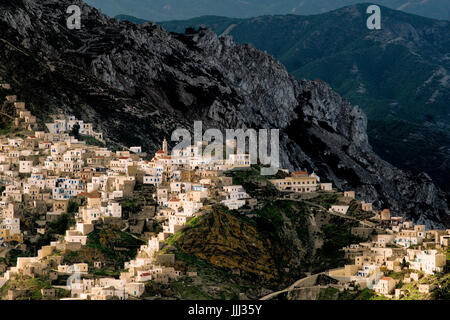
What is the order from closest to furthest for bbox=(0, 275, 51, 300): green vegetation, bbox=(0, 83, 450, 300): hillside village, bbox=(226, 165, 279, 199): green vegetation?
bbox=(0, 275, 51, 300): green vegetation → bbox=(0, 83, 450, 300): hillside village → bbox=(226, 165, 279, 199): green vegetation

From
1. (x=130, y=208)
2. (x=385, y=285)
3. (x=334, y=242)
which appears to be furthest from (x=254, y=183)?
(x=385, y=285)

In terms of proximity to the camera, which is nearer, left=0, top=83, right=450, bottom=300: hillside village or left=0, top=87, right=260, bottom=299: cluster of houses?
left=0, top=83, right=450, bottom=300: hillside village

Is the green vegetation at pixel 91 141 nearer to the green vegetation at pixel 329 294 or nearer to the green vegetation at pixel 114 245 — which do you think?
the green vegetation at pixel 114 245

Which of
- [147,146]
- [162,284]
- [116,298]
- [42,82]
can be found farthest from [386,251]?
[42,82]

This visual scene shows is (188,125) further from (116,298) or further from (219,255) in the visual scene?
(116,298)

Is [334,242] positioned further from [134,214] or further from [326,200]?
[134,214]

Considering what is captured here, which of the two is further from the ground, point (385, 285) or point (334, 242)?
point (334, 242)

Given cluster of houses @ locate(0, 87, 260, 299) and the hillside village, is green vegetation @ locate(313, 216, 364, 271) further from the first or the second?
cluster of houses @ locate(0, 87, 260, 299)

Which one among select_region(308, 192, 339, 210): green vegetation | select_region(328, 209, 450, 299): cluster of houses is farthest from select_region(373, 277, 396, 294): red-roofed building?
select_region(308, 192, 339, 210): green vegetation
